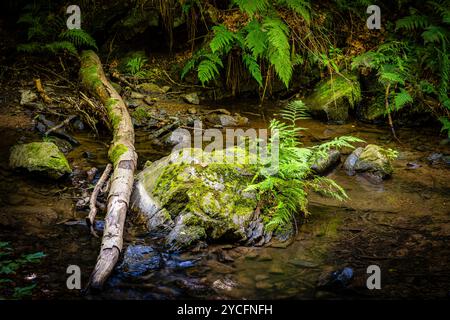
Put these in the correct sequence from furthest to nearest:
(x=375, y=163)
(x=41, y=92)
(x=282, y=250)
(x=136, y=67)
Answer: (x=136, y=67) → (x=41, y=92) → (x=375, y=163) → (x=282, y=250)

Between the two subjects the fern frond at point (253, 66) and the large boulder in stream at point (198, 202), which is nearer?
the large boulder in stream at point (198, 202)

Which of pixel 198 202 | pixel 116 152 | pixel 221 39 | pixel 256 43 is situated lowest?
pixel 198 202

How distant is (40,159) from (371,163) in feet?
13.0

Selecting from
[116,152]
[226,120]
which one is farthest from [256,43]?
[116,152]

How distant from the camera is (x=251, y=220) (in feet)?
12.5

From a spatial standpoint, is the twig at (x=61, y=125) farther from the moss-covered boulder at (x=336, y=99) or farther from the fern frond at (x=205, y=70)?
the moss-covered boulder at (x=336, y=99)

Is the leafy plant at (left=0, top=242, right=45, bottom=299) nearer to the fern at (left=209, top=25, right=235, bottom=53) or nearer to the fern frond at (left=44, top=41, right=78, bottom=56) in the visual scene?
the fern at (left=209, top=25, right=235, bottom=53)

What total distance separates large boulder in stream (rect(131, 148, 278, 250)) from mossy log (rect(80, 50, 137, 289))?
225mm

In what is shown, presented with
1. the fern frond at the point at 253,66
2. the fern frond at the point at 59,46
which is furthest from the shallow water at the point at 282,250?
the fern frond at the point at 59,46

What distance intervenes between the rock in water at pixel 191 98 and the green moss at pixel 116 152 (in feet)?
7.76

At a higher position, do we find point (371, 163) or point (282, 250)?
point (371, 163)

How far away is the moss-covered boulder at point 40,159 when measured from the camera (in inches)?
173

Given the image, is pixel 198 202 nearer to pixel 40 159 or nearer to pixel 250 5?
pixel 40 159

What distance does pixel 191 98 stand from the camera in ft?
23.2
